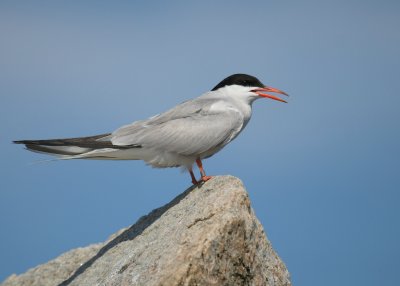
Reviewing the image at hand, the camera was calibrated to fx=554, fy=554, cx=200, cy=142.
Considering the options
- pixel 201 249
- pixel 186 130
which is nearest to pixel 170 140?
pixel 186 130

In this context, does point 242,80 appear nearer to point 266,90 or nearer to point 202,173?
point 266,90

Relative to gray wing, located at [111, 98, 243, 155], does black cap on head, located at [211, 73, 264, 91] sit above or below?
above

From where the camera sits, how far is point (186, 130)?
25.0 feet

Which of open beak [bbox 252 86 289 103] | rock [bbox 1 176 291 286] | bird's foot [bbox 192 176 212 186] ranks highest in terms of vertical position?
open beak [bbox 252 86 289 103]

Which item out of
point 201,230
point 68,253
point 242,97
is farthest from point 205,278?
point 68,253

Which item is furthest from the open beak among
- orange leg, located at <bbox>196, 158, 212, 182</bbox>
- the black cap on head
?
orange leg, located at <bbox>196, 158, 212, 182</bbox>

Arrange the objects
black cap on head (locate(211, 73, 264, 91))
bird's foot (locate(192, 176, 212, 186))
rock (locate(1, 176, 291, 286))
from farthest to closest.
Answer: black cap on head (locate(211, 73, 264, 91))
bird's foot (locate(192, 176, 212, 186))
rock (locate(1, 176, 291, 286))

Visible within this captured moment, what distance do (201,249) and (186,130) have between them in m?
2.22

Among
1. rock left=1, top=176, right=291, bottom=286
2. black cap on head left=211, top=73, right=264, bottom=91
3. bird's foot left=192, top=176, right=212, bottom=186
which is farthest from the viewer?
black cap on head left=211, top=73, right=264, bottom=91

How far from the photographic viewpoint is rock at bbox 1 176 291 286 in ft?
19.1

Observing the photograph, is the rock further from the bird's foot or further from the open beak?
the open beak

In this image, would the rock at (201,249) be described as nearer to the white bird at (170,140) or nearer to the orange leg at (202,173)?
the orange leg at (202,173)

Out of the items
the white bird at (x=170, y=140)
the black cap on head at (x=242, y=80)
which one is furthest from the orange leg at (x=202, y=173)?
the black cap on head at (x=242, y=80)

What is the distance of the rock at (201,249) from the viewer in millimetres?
5828
